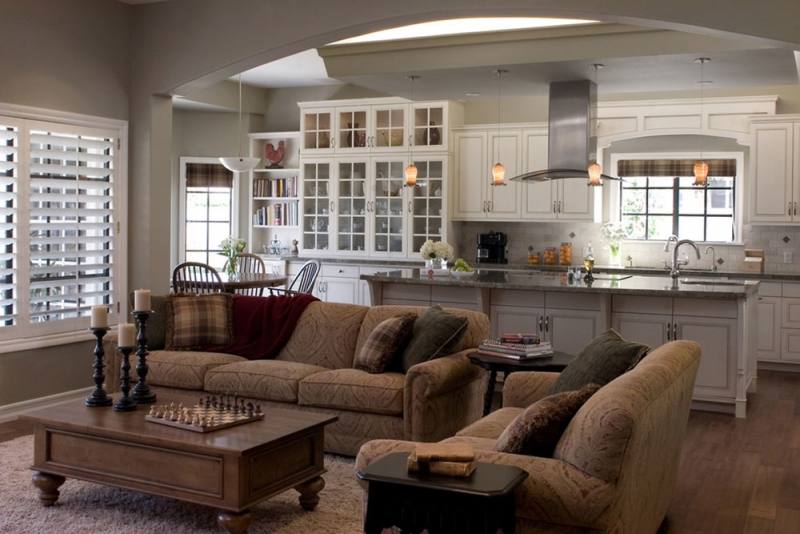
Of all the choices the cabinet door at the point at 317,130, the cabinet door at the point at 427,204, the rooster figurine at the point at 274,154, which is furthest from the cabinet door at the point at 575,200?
the rooster figurine at the point at 274,154

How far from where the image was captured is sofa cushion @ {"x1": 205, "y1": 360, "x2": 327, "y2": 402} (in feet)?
16.7

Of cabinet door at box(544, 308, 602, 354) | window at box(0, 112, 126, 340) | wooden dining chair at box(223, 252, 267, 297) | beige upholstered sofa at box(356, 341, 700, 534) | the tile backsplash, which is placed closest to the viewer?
beige upholstered sofa at box(356, 341, 700, 534)

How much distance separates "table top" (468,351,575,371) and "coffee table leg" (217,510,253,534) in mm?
1679

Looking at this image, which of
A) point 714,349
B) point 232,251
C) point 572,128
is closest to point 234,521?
point 714,349

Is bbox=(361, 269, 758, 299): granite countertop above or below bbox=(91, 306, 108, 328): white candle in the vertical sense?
above

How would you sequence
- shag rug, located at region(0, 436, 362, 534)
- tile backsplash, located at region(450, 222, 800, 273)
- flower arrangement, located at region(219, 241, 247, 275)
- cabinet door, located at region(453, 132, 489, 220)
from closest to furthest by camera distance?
shag rug, located at region(0, 436, 362, 534), flower arrangement, located at region(219, 241, 247, 275), tile backsplash, located at region(450, 222, 800, 273), cabinet door, located at region(453, 132, 489, 220)

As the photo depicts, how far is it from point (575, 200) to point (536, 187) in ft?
1.52

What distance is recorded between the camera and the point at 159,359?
17.9ft

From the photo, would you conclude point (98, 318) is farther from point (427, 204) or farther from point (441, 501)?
point (427, 204)

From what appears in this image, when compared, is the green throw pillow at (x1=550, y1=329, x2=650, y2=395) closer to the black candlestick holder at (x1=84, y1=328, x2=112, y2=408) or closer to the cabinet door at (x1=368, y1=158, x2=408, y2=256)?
the black candlestick holder at (x1=84, y1=328, x2=112, y2=408)

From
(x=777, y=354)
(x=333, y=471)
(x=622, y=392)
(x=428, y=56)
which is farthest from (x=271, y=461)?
(x=777, y=354)

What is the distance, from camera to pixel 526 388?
439 cm

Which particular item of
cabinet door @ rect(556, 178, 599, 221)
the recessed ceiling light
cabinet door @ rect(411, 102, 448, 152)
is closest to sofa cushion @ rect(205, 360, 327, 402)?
the recessed ceiling light

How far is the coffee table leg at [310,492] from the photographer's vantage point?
4047mm
